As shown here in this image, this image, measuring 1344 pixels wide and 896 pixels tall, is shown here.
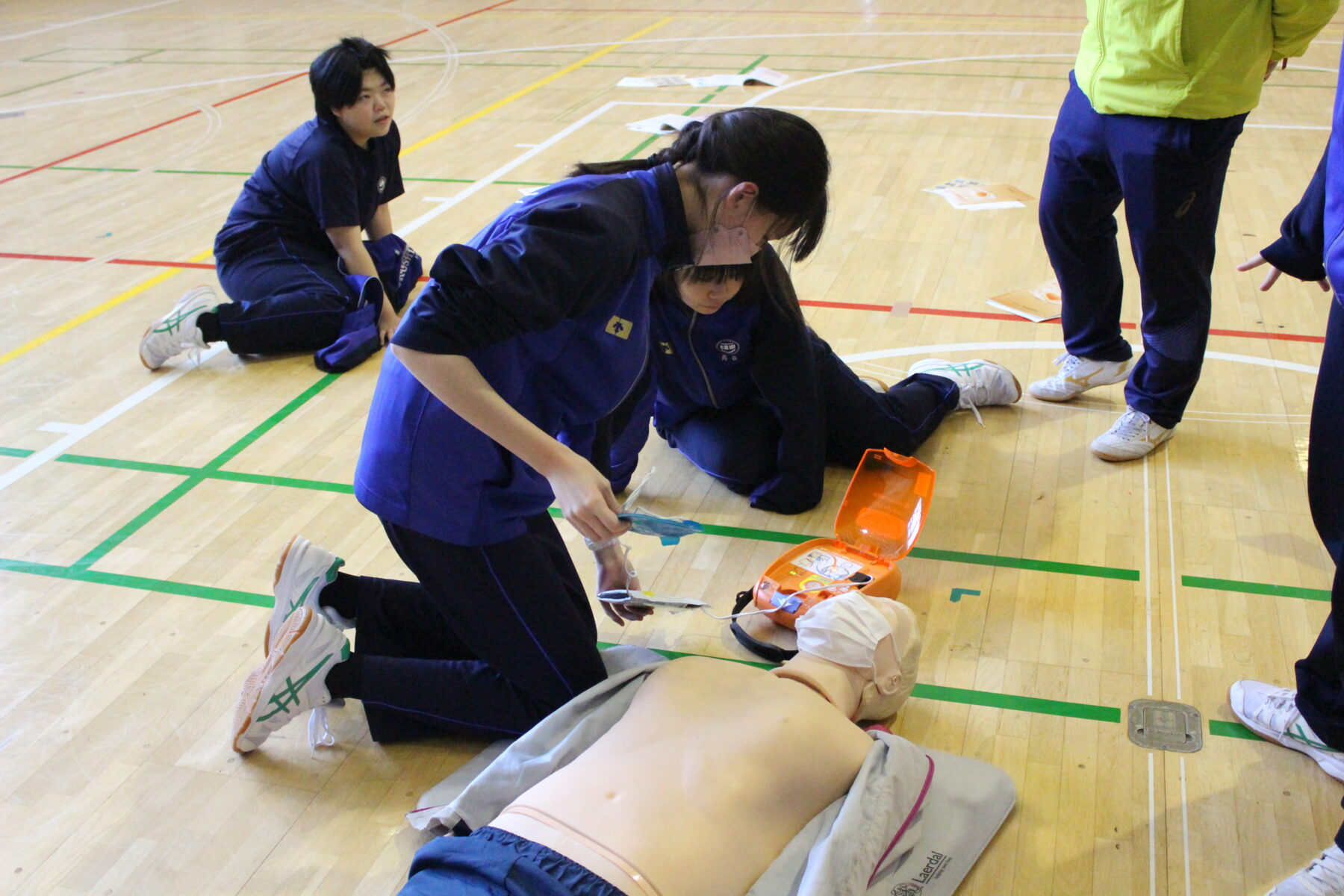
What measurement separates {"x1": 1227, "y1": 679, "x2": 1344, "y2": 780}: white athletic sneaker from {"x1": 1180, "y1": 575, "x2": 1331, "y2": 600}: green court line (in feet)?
1.11

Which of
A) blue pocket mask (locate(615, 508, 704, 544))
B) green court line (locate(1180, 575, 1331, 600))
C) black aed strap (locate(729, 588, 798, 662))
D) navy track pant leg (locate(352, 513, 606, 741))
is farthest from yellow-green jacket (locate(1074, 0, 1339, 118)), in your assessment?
navy track pant leg (locate(352, 513, 606, 741))

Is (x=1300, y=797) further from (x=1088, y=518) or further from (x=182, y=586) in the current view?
(x=182, y=586)

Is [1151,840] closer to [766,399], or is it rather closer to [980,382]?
[766,399]

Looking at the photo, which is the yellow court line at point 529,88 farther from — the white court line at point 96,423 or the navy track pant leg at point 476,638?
the navy track pant leg at point 476,638

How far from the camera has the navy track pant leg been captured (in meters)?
1.72

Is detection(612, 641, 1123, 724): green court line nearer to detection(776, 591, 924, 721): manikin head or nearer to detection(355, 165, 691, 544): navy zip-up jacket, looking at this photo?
detection(776, 591, 924, 721): manikin head

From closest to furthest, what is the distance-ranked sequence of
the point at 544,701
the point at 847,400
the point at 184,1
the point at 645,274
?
1. the point at 645,274
2. the point at 544,701
3. the point at 847,400
4. the point at 184,1

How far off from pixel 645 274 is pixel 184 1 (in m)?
10.6

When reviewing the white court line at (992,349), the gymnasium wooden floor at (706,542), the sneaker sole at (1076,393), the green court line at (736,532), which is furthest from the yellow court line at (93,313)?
the sneaker sole at (1076,393)

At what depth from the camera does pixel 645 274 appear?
60.0 inches

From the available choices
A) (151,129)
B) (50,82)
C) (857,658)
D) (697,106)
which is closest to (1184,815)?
(857,658)

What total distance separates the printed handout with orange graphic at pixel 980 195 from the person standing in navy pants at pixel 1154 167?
1655 mm

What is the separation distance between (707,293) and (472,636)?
0.75 meters

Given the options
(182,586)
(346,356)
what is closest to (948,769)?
(182,586)
